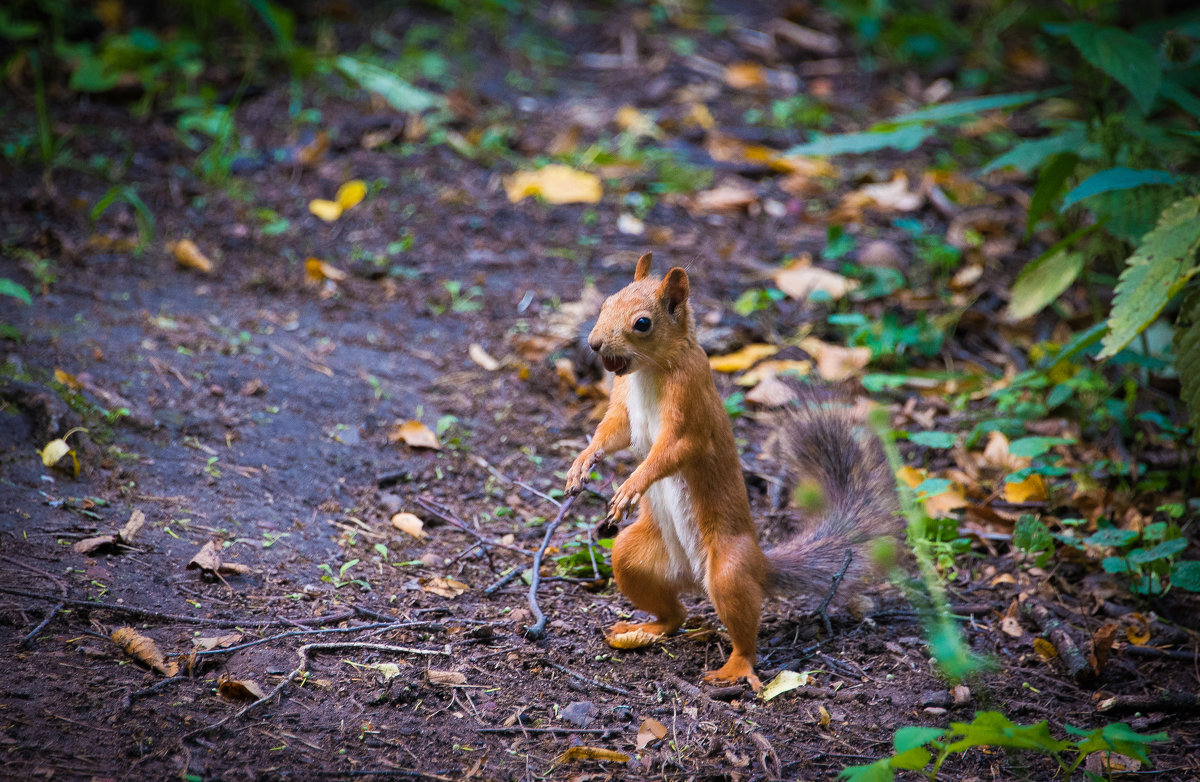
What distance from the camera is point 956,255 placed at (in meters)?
4.00

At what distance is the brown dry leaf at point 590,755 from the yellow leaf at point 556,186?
3.21 m

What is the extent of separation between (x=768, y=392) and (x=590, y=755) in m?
1.67

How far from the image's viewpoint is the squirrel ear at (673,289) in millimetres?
2141

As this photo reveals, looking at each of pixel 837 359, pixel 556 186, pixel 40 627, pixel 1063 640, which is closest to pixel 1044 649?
pixel 1063 640

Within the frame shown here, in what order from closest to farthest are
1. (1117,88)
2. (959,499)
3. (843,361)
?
(959,499)
(843,361)
(1117,88)

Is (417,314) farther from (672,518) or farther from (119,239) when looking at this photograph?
(672,518)

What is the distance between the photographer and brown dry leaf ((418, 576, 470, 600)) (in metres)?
2.36

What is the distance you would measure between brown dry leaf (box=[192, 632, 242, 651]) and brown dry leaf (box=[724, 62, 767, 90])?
505cm

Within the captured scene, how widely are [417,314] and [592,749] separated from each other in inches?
89.7

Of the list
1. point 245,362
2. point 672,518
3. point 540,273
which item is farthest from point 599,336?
point 540,273

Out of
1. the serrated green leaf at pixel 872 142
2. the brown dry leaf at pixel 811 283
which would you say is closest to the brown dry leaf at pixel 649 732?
the serrated green leaf at pixel 872 142

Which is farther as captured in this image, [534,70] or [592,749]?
[534,70]

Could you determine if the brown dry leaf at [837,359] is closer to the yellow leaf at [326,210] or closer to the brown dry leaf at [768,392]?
the brown dry leaf at [768,392]

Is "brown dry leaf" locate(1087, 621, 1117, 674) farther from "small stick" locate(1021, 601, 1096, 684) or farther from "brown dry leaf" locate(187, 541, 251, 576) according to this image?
"brown dry leaf" locate(187, 541, 251, 576)
